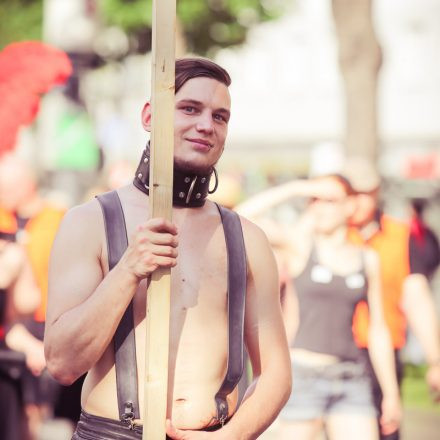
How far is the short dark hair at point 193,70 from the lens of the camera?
3.89 metres

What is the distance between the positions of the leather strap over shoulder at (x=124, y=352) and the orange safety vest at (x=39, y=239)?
4.95m

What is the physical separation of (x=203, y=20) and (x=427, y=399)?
48.4ft

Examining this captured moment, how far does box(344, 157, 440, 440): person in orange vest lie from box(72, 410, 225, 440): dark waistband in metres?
4.31

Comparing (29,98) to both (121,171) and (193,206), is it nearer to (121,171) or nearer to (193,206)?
(121,171)

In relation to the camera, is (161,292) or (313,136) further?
(313,136)

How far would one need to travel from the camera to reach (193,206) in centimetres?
400

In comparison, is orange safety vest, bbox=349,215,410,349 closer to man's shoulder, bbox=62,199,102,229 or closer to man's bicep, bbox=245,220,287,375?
man's bicep, bbox=245,220,287,375

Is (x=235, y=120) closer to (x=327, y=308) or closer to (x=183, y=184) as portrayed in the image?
(x=327, y=308)

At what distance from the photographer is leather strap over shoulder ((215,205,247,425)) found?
3.84m

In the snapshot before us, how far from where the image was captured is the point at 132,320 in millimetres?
3709

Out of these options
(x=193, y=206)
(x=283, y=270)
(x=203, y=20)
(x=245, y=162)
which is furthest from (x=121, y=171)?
(x=245, y=162)

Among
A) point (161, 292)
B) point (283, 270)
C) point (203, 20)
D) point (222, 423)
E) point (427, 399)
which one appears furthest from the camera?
point (203, 20)

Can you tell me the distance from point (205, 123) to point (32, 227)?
5324 mm

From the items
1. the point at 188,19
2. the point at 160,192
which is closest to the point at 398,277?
the point at 160,192
